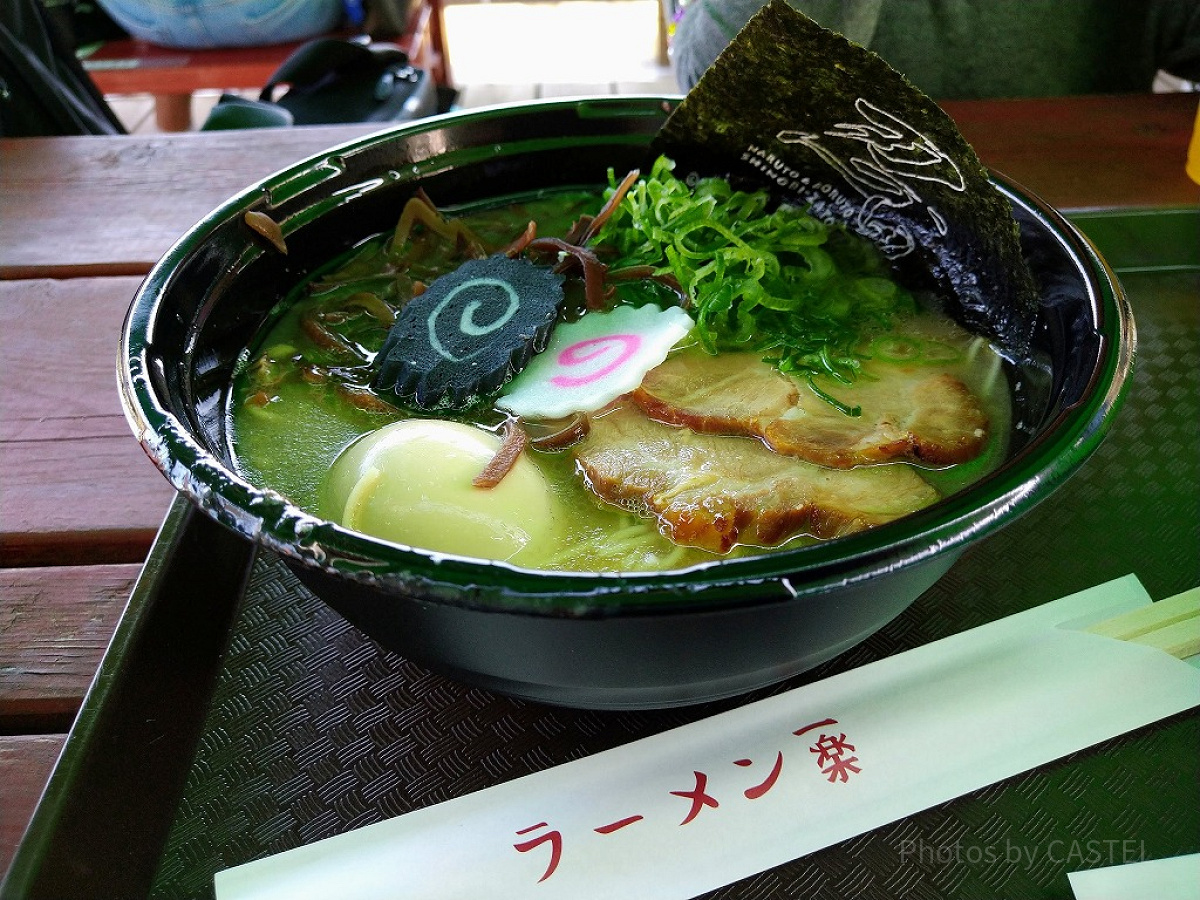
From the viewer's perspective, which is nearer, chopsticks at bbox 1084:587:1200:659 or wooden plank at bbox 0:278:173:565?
chopsticks at bbox 1084:587:1200:659

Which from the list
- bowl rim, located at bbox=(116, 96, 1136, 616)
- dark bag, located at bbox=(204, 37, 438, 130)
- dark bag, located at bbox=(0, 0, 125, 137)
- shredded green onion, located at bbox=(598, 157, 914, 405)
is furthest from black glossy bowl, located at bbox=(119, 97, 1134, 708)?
dark bag, located at bbox=(204, 37, 438, 130)

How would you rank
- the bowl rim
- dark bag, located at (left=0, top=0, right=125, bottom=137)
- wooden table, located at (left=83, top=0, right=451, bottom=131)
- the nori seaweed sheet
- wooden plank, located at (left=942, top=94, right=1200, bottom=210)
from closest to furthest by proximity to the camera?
the bowl rim, the nori seaweed sheet, wooden plank, located at (left=942, top=94, right=1200, bottom=210), dark bag, located at (left=0, top=0, right=125, bottom=137), wooden table, located at (left=83, top=0, right=451, bottom=131)

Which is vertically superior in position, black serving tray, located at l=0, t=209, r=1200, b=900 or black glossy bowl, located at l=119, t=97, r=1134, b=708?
black glossy bowl, located at l=119, t=97, r=1134, b=708

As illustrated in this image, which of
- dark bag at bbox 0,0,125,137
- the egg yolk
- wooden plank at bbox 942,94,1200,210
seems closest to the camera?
the egg yolk

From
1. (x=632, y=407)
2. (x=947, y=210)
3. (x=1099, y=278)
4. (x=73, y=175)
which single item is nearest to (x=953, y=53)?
(x=947, y=210)

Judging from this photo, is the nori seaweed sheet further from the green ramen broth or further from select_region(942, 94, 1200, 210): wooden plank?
select_region(942, 94, 1200, 210): wooden plank

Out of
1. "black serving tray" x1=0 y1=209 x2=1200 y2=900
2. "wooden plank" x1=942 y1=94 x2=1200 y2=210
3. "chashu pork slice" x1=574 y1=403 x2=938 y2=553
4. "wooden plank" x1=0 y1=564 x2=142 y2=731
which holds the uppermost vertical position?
"chashu pork slice" x1=574 y1=403 x2=938 y2=553

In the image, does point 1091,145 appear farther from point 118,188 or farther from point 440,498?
point 118,188

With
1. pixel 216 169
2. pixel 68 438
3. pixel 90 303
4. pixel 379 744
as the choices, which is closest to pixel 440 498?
pixel 379 744

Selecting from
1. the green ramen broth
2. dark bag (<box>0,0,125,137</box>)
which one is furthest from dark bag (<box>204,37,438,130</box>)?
the green ramen broth
